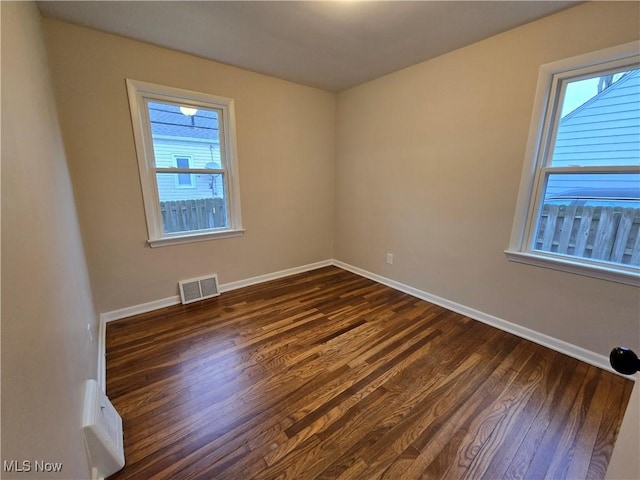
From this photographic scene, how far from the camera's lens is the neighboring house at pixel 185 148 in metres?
2.54

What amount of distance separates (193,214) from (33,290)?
83.7 inches

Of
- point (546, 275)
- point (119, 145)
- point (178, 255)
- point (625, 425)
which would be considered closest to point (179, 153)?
point (119, 145)

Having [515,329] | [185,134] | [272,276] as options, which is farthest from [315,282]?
[185,134]

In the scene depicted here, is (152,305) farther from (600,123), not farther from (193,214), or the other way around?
(600,123)

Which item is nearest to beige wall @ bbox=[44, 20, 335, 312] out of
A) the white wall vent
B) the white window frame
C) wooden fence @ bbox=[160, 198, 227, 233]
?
wooden fence @ bbox=[160, 198, 227, 233]

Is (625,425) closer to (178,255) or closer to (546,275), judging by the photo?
(546,275)

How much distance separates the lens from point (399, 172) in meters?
3.02

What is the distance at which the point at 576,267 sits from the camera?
1.94 m

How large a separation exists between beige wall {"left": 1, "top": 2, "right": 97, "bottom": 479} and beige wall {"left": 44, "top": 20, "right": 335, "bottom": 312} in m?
0.66

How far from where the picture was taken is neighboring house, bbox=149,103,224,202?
8.35 ft

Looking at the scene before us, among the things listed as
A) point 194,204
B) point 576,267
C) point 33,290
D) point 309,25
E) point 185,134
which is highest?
point 309,25

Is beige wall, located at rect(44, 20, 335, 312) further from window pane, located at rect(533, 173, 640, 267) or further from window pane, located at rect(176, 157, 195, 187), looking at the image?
window pane, located at rect(533, 173, 640, 267)

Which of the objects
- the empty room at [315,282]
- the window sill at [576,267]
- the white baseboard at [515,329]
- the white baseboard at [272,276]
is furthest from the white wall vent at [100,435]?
the window sill at [576,267]

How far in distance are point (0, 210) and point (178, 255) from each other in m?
2.26
